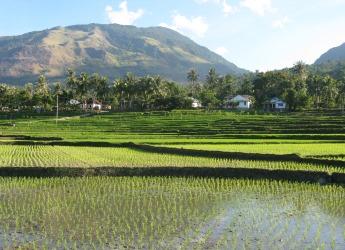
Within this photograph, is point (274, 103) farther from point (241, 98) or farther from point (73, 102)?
point (73, 102)

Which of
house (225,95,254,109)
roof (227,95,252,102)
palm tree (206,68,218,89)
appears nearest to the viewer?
house (225,95,254,109)

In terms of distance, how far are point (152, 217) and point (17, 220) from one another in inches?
139

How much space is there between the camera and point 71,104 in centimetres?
10525

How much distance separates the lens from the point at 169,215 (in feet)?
42.2

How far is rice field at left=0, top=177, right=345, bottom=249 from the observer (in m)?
10.4

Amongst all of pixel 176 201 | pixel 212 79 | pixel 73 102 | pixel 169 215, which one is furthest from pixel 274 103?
pixel 169 215

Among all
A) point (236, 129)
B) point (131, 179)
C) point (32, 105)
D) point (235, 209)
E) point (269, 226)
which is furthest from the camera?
point (32, 105)

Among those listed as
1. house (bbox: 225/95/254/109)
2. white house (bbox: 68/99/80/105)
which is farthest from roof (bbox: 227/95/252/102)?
white house (bbox: 68/99/80/105)

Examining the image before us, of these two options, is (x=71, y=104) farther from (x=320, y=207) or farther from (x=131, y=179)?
(x=320, y=207)

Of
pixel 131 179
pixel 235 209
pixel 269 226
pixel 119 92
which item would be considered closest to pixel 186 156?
pixel 131 179

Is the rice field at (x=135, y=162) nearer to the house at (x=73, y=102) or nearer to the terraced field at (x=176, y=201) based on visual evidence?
the terraced field at (x=176, y=201)

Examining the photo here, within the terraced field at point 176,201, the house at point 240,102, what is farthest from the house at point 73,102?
the terraced field at point 176,201

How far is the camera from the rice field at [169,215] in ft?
34.2

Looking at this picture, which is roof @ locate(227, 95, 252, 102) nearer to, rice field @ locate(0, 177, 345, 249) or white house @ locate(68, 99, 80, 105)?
white house @ locate(68, 99, 80, 105)
